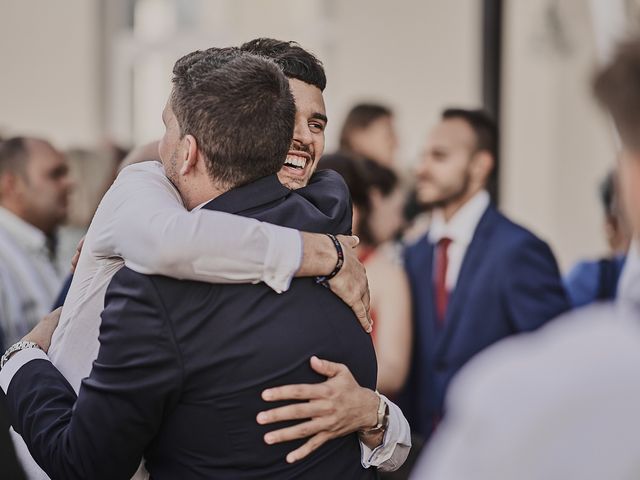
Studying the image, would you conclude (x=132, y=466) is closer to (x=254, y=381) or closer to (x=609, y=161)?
(x=254, y=381)

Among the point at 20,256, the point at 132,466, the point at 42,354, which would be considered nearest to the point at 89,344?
the point at 42,354

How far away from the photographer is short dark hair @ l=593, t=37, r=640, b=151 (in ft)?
3.54

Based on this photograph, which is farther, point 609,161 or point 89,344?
point 609,161

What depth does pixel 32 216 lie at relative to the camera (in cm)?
454

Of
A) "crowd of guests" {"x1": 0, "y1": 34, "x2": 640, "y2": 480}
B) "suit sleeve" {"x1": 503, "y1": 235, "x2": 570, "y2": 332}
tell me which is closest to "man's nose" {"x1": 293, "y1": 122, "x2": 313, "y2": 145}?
"crowd of guests" {"x1": 0, "y1": 34, "x2": 640, "y2": 480}

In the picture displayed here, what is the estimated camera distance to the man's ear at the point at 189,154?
1850 millimetres

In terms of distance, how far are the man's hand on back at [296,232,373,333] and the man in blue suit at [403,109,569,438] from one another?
91.0 inches

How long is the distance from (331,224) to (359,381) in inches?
11.2

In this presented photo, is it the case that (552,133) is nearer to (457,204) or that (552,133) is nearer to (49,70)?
(457,204)

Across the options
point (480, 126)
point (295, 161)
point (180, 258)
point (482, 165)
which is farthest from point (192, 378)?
point (480, 126)

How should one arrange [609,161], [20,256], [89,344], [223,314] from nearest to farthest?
[223,314]
[89,344]
[20,256]
[609,161]

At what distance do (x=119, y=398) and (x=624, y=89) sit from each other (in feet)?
3.33

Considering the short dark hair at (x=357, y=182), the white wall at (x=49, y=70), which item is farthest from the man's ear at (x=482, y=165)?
the white wall at (x=49, y=70)

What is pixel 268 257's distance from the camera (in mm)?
1819
